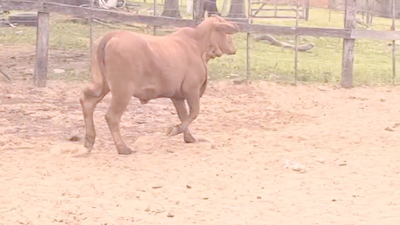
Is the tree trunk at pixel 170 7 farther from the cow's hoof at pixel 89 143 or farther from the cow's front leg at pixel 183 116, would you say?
the cow's hoof at pixel 89 143

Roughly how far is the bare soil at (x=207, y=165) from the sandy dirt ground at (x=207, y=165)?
0.5 inches

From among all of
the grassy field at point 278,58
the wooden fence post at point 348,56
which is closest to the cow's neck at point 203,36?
the grassy field at point 278,58

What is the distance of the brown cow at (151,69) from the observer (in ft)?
26.5

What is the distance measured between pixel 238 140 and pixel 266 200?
262 cm

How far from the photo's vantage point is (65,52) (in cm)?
1510

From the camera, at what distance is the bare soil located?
243 inches

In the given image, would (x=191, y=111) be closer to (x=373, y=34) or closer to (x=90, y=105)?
(x=90, y=105)

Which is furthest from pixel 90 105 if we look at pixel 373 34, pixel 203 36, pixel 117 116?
pixel 373 34

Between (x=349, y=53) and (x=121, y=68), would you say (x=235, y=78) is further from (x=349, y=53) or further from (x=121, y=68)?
(x=121, y=68)

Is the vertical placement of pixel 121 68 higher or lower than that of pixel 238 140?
higher

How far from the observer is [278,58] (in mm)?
17000

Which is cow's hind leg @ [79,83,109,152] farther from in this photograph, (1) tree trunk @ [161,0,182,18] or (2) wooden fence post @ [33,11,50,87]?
(1) tree trunk @ [161,0,182,18]

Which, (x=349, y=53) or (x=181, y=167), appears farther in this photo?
(x=349, y=53)

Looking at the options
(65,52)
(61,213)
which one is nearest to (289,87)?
(65,52)
